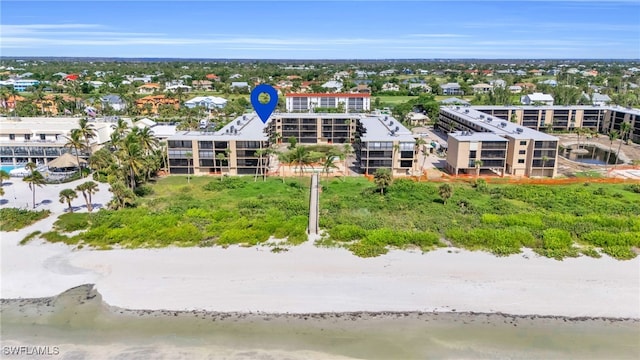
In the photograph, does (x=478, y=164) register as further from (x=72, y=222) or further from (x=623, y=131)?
(x=72, y=222)

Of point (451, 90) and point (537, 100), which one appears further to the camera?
point (451, 90)

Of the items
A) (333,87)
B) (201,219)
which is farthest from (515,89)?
(201,219)

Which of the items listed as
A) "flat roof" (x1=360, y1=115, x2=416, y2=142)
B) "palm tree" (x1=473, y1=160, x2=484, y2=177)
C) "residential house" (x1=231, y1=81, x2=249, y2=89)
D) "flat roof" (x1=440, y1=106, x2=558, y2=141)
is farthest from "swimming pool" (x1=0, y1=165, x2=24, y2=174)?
"residential house" (x1=231, y1=81, x2=249, y2=89)

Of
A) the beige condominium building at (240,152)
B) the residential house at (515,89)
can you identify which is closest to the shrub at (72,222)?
the beige condominium building at (240,152)

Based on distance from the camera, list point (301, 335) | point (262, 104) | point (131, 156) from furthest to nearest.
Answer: point (131, 156) < point (262, 104) < point (301, 335)

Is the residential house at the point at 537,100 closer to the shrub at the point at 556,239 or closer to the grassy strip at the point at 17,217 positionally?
the shrub at the point at 556,239

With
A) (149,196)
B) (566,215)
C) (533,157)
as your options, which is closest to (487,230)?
(566,215)
